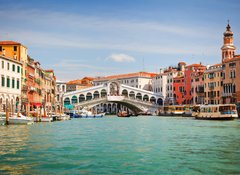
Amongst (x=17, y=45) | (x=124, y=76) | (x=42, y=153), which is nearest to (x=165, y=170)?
(x=42, y=153)

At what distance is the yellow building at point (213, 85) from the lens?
4966 centimetres

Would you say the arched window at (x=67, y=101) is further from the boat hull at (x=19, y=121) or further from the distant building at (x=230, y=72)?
the boat hull at (x=19, y=121)

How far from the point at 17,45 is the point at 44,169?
1042 inches

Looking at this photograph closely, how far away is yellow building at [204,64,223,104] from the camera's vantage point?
49.7m

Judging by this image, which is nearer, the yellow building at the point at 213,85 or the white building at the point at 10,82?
the white building at the point at 10,82

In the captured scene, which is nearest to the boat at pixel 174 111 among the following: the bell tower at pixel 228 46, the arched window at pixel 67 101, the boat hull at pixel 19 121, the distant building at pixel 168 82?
the bell tower at pixel 228 46

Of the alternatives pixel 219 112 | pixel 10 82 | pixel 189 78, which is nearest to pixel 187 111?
pixel 189 78

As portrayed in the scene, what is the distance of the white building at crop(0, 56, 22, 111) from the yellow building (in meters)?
26.3

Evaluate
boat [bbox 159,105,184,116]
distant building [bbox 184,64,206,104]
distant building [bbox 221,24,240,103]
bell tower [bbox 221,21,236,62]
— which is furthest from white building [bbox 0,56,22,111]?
distant building [bbox 184,64,206,104]

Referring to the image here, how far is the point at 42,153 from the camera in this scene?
34.7 feet

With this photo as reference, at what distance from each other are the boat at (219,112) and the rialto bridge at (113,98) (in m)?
21.0

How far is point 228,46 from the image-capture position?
50312 millimetres

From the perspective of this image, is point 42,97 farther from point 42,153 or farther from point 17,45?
point 42,153

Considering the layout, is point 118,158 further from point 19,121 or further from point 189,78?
point 189,78
